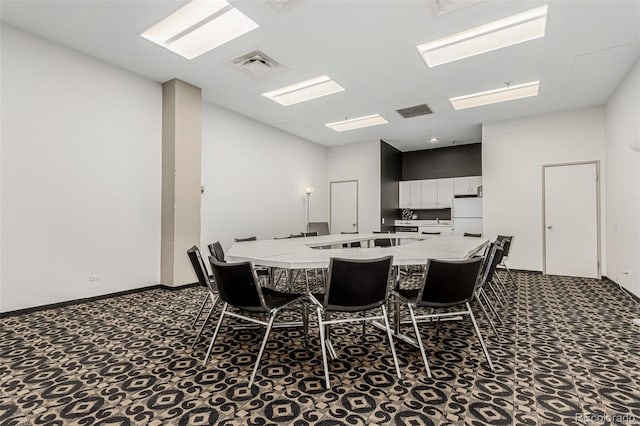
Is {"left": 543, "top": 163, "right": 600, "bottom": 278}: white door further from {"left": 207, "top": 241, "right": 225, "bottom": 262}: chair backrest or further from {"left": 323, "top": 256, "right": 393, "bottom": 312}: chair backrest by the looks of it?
{"left": 207, "top": 241, "right": 225, "bottom": 262}: chair backrest

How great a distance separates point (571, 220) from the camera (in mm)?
6055

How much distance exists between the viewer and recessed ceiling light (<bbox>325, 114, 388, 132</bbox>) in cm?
691

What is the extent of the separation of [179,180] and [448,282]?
430cm

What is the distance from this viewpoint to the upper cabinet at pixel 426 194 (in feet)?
28.5

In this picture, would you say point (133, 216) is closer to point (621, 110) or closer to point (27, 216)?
point (27, 216)

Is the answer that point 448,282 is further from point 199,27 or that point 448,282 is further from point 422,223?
point 422,223

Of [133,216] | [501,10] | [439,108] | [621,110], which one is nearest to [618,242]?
[621,110]

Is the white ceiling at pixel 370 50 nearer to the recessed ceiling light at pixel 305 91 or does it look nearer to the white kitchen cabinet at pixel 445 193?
the recessed ceiling light at pixel 305 91

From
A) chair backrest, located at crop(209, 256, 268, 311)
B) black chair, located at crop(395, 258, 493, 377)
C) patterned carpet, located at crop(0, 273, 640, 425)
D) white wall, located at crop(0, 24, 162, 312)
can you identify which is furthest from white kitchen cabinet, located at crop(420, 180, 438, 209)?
chair backrest, located at crop(209, 256, 268, 311)

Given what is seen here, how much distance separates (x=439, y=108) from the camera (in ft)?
19.8

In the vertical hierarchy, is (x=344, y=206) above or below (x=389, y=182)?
below

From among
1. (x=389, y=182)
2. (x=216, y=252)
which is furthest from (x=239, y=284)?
(x=389, y=182)

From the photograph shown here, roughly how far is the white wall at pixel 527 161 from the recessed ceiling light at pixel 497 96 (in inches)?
46.0

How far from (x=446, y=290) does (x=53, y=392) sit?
274 cm
